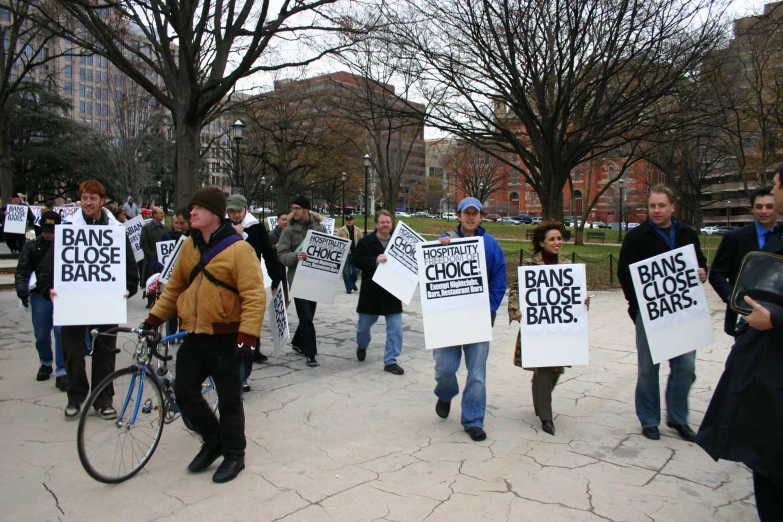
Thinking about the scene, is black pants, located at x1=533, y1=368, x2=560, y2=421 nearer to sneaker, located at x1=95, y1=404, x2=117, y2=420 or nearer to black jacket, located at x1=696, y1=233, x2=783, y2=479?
black jacket, located at x1=696, y1=233, x2=783, y2=479

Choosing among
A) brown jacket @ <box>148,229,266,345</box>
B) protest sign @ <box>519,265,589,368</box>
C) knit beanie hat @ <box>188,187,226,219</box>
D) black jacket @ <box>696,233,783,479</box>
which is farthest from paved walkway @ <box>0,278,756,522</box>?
knit beanie hat @ <box>188,187,226,219</box>

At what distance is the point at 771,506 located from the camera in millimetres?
3023

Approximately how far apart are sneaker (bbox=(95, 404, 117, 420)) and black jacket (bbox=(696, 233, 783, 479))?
3.96 metres

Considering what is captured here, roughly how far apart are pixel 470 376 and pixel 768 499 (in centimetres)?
231

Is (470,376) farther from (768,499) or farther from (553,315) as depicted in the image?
(768,499)

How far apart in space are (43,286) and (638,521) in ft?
17.2

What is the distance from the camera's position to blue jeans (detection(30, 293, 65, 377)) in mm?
5848

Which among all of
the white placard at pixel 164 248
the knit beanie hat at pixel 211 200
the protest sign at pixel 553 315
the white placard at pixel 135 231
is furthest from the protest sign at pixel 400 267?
the white placard at pixel 135 231

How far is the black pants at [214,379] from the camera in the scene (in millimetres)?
3975

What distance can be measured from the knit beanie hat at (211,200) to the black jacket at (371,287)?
10.0 feet

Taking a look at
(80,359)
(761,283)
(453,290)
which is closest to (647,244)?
(453,290)

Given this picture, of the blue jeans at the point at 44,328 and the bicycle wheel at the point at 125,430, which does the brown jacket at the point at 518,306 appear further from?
the blue jeans at the point at 44,328

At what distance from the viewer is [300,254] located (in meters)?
7.32

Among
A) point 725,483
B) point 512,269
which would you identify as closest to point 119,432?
point 725,483
